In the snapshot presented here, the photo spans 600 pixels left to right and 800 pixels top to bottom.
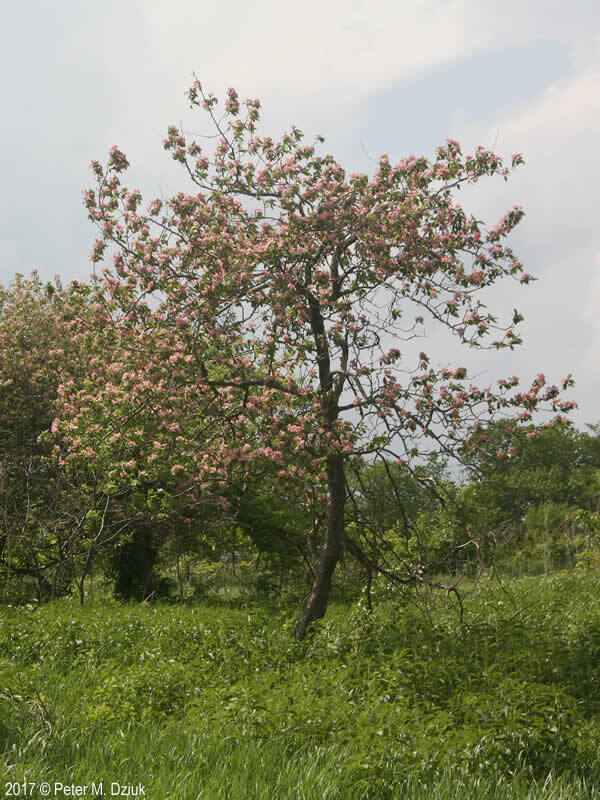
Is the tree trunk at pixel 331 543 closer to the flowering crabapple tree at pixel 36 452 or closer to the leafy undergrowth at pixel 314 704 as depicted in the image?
the leafy undergrowth at pixel 314 704

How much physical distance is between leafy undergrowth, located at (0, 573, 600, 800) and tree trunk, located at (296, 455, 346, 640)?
28cm

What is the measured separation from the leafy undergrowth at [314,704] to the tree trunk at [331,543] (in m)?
0.28

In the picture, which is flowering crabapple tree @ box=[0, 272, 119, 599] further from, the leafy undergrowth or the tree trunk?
the tree trunk

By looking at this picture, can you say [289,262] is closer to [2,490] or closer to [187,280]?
[187,280]

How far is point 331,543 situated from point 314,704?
9.95ft

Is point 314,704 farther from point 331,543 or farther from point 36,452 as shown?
point 36,452

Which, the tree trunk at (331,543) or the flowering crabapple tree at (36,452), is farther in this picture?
the flowering crabapple tree at (36,452)

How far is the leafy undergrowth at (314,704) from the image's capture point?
5.02 meters

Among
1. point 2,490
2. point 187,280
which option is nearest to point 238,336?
point 187,280

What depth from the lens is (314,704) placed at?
21.0 ft

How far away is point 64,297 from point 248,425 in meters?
9.82

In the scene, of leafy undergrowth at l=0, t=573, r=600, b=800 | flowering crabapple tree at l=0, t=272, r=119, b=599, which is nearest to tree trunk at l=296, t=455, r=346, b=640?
leafy undergrowth at l=0, t=573, r=600, b=800

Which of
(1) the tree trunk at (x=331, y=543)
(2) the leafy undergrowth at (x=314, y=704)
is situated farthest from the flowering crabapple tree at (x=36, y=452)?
(1) the tree trunk at (x=331, y=543)

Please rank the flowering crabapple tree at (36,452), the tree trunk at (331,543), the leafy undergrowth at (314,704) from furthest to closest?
the flowering crabapple tree at (36,452), the tree trunk at (331,543), the leafy undergrowth at (314,704)
